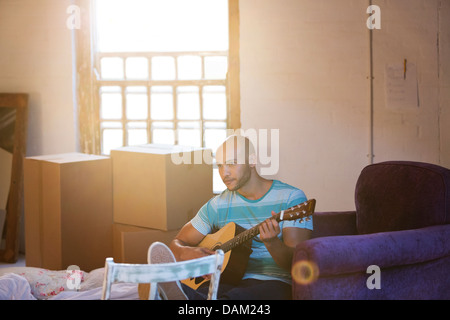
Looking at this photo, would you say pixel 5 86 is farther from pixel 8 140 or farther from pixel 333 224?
pixel 333 224

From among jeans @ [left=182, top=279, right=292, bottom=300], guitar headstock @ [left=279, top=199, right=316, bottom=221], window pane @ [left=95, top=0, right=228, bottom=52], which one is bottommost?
jeans @ [left=182, top=279, right=292, bottom=300]

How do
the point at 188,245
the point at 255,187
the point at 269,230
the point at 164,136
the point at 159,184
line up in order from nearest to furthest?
the point at 269,230, the point at 255,187, the point at 188,245, the point at 159,184, the point at 164,136

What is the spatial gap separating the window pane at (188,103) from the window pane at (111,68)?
50cm

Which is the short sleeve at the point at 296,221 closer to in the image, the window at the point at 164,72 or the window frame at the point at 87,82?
the window at the point at 164,72

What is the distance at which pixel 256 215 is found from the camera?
252cm

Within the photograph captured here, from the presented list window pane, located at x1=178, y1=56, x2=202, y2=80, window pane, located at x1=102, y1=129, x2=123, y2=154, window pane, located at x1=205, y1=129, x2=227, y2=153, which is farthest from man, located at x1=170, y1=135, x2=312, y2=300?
window pane, located at x1=102, y1=129, x2=123, y2=154

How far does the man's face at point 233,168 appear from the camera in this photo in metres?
2.56

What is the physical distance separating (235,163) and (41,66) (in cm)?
249

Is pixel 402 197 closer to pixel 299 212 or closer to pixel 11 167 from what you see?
pixel 299 212

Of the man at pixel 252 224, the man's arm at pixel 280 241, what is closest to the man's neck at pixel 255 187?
the man at pixel 252 224

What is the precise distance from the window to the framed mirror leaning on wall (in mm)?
596

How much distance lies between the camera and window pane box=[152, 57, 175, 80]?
436 centimetres

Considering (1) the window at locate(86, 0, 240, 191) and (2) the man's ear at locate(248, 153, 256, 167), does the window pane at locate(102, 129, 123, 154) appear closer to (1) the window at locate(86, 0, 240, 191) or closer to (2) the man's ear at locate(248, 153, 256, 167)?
(1) the window at locate(86, 0, 240, 191)

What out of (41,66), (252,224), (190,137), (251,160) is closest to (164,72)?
(190,137)
